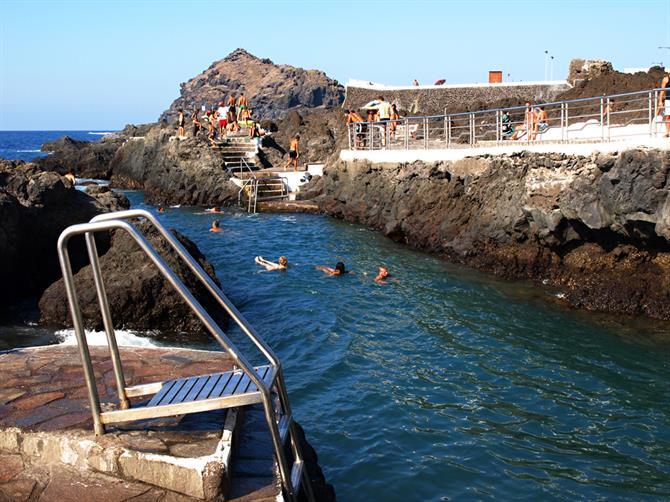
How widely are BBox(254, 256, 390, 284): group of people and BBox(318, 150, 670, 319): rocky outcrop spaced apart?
97.0 inches

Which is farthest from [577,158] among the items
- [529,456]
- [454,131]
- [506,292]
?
[454,131]

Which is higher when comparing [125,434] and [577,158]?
[577,158]

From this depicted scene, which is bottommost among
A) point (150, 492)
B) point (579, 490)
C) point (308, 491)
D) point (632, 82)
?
point (579, 490)

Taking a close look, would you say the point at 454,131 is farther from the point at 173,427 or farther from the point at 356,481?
the point at 173,427

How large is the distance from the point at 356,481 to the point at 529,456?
198 cm

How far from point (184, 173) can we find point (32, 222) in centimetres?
1793

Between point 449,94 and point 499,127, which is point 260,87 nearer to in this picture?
point 449,94

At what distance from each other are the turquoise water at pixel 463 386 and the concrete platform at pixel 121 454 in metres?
2.80

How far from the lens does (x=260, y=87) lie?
120125 millimetres

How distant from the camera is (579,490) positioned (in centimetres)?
682

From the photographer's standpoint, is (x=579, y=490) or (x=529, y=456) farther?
(x=529, y=456)

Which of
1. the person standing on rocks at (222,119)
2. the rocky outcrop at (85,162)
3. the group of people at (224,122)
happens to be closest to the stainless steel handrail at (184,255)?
the group of people at (224,122)

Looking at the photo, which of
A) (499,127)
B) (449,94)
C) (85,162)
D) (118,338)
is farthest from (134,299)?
(85,162)

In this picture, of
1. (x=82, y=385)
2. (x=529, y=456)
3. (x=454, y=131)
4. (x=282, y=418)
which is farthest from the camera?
(x=454, y=131)
